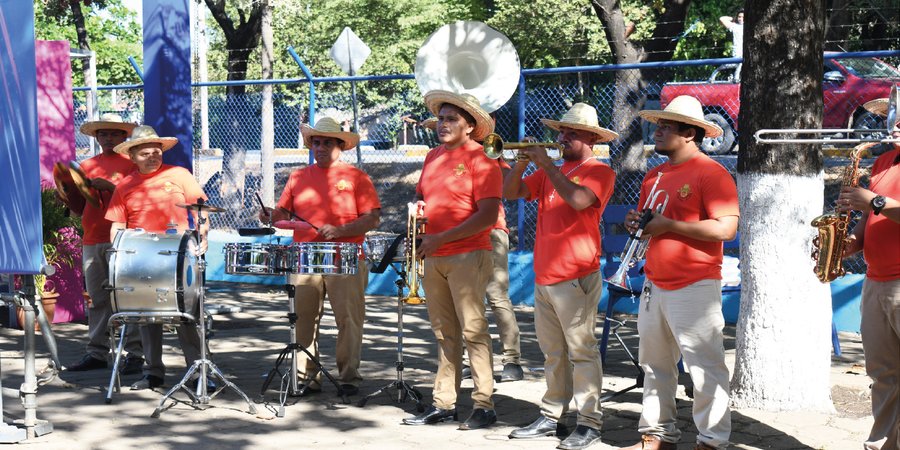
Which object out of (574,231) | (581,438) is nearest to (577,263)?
(574,231)

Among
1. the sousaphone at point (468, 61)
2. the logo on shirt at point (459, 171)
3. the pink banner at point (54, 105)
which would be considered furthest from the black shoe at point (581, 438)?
the pink banner at point (54, 105)

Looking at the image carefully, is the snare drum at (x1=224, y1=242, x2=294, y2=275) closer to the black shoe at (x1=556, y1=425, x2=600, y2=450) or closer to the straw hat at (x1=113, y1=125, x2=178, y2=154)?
the straw hat at (x1=113, y1=125, x2=178, y2=154)

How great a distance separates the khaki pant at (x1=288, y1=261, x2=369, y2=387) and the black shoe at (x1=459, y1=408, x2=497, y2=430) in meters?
1.26

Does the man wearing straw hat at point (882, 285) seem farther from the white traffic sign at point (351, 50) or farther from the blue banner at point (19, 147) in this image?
the white traffic sign at point (351, 50)

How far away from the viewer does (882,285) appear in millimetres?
5504

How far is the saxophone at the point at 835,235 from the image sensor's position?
5.53 meters

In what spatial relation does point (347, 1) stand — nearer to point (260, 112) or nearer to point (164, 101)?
point (260, 112)

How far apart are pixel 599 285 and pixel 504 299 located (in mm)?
2222

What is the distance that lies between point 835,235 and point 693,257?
0.69 metres

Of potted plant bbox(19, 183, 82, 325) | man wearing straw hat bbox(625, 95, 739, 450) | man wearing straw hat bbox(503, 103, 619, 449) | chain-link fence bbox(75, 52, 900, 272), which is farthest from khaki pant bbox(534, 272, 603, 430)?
potted plant bbox(19, 183, 82, 325)

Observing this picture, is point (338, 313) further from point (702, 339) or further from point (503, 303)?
point (702, 339)

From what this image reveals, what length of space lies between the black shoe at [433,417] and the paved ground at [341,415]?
7 centimetres

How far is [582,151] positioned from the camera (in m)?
6.50

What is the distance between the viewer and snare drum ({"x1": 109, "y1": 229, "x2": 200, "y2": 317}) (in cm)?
742
